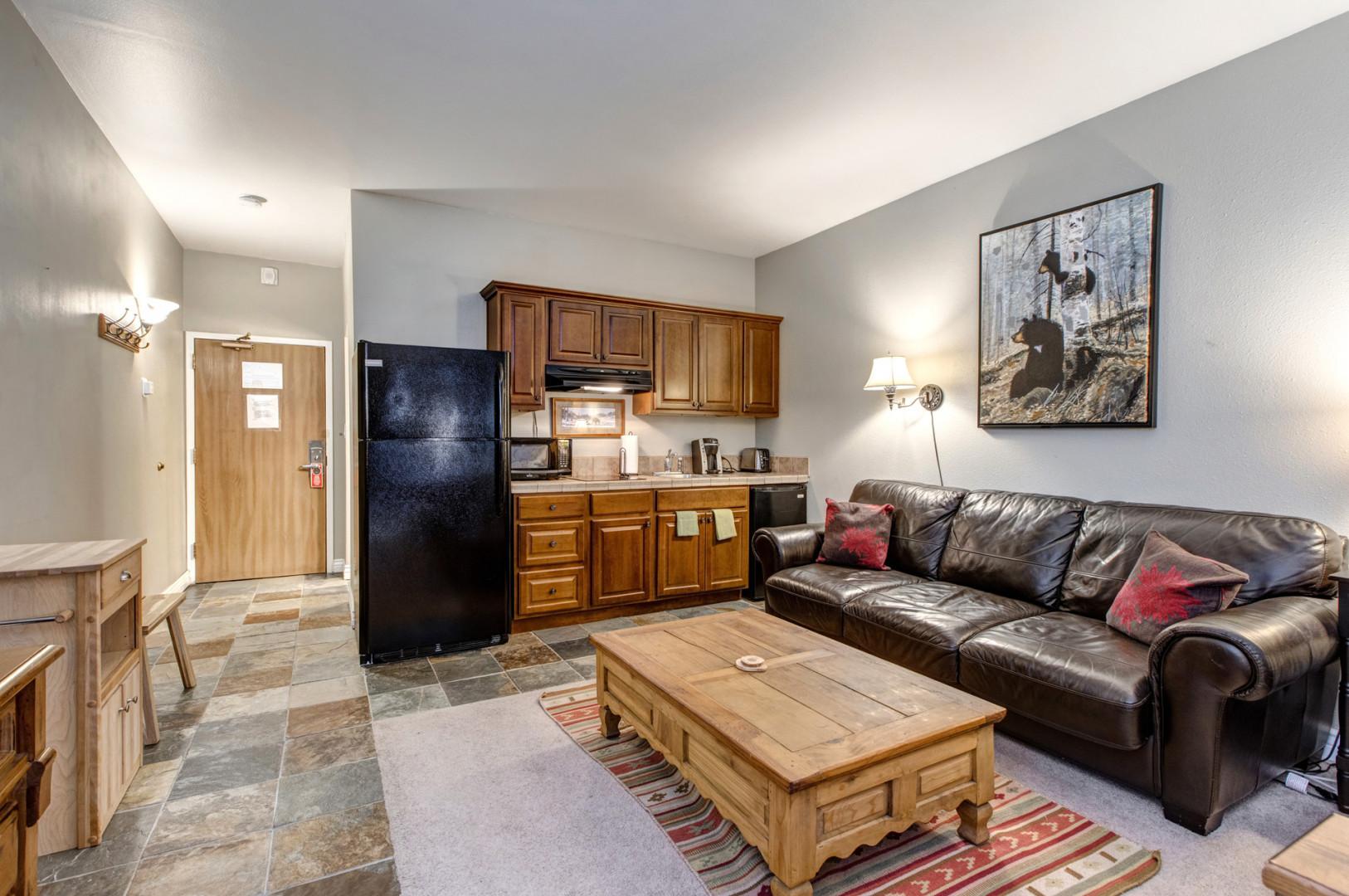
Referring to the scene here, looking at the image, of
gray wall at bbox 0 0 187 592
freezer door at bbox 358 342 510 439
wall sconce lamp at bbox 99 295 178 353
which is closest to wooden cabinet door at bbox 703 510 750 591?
freezer door at bbox 358 342 510 439

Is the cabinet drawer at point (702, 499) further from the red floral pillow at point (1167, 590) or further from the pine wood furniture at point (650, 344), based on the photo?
the red floral pillow at point (1167, 590)

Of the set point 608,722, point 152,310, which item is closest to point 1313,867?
point 608,722

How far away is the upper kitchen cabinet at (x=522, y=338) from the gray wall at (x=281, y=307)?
2.15m

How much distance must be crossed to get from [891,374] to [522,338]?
7.58 feet

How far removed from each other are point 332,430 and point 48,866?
4.09m

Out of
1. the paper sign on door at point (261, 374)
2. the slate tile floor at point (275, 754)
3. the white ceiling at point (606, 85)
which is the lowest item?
the slate tile floor at point (275, 754)

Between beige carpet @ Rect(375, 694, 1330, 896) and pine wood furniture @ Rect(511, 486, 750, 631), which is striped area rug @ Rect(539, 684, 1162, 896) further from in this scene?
pine wood furniture @ Rect(511, 486, 750, 631)

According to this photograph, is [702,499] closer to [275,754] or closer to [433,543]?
[433,543]

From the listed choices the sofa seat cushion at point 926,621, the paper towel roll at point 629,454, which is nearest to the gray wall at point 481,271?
the paper towel roll at point 629,454

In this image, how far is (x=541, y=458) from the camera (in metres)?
4.43

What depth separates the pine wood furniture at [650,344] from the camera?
411 centimetres

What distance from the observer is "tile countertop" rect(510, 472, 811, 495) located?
3.91 m

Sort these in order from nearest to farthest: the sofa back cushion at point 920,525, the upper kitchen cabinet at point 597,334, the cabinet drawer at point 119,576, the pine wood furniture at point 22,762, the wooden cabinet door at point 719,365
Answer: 1. the pine wood furniture at point 22,762
2. the cabinet drawer at point 119,576
3. the sofa back cushion at point 920,525
4. the upper kitchen cabinet at point 597,334
5. the wooden cabinet door at point 719,365

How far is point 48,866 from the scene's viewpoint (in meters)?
1.77
